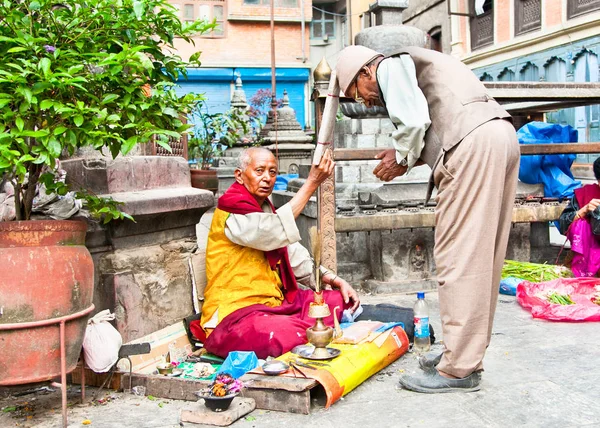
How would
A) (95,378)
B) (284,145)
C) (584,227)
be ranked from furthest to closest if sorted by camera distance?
(284,145) < (584,227) < (95,378)

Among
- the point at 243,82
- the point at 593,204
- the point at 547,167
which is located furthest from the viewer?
the point at 243,82

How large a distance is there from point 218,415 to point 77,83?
4.81 feet

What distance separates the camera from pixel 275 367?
3.09m

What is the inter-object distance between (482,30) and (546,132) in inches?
585

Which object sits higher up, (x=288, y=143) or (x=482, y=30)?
(x=482, y=30)

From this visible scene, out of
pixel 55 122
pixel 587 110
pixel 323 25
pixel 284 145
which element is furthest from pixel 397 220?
pixel 323 25

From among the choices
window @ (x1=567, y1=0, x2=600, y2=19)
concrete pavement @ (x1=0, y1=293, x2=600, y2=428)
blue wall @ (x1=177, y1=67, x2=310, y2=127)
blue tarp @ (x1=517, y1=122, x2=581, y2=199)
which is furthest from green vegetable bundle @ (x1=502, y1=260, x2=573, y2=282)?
blue wall @ (x1=177, y1=67, x2=310, y2=127)

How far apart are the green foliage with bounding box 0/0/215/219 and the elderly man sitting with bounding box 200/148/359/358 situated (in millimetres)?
713

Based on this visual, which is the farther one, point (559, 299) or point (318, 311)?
point (559, 299)

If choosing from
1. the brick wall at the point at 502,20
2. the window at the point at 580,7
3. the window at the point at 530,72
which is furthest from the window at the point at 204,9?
the window at the point at 580,7

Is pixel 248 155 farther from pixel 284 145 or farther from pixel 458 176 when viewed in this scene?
pixel 284 145

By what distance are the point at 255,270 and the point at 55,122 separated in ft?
4.55

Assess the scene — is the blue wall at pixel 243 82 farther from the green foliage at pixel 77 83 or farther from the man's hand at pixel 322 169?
the green foliage at pixel 77 83

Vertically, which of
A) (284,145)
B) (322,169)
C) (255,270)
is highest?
(284,145)
